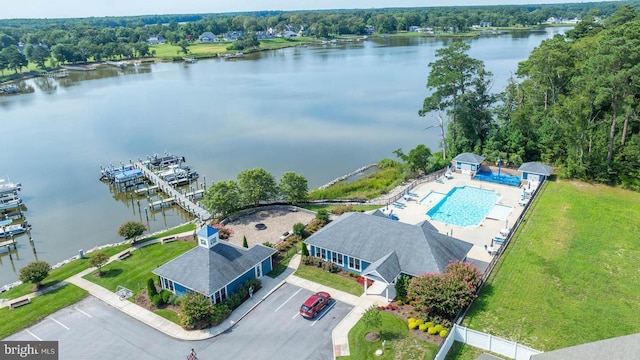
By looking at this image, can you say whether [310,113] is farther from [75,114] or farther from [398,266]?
[398,266]

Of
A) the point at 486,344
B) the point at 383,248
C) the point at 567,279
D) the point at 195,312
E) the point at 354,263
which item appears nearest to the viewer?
the point at 486,344

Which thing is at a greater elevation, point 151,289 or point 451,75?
point 451,75

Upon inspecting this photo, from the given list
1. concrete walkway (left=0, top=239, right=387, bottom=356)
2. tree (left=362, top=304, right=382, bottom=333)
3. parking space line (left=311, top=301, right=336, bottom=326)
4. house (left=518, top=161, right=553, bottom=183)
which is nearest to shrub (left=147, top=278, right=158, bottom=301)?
concrete walkway (left=0, top=239, right=387, bottom=356)

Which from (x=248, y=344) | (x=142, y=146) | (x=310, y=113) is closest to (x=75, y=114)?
(x=142, y=146)

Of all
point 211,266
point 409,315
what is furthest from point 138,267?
point 409,315

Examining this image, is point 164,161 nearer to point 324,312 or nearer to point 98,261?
point 98,261

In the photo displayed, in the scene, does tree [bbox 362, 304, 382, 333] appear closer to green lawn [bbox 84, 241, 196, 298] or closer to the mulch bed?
the mulch bed
